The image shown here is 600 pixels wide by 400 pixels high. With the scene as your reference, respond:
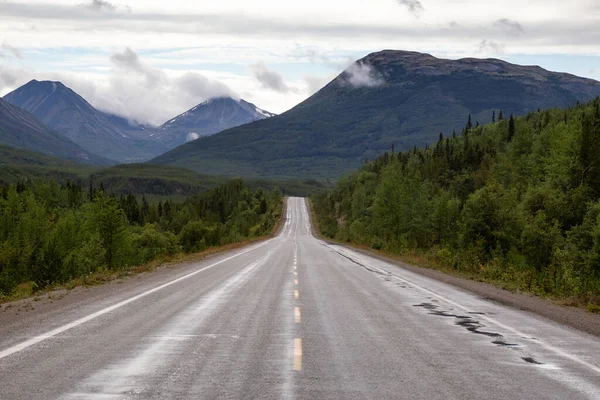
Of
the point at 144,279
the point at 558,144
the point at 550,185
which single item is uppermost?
the point at 558,144

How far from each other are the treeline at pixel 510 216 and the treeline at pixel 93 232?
62.6ft

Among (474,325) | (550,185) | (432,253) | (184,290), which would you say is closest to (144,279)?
(184,290)

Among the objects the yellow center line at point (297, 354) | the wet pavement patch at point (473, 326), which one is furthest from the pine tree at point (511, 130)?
the yellow center line at point (297, 354)

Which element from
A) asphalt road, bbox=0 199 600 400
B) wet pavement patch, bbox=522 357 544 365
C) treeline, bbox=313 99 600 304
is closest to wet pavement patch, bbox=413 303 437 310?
asphalt road, bbox=0 199 600 400

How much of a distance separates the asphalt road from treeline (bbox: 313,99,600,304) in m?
8.05

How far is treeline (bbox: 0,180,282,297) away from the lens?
134 feet

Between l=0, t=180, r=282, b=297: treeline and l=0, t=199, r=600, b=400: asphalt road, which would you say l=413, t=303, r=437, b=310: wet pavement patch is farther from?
l=0, t=180, r=282, b=297: treeline

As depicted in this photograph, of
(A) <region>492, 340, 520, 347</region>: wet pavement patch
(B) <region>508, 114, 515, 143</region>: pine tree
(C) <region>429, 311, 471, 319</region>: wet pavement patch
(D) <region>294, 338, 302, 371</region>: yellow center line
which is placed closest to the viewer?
(D) <region>294, 338, 302, 371</region>: yellow center line

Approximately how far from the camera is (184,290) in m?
19.8

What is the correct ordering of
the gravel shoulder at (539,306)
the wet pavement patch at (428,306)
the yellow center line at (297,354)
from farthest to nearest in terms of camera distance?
the wet pavement patch at (428,306)
the gravel shoulder at (539,306)
the yellow center line at (297,354)

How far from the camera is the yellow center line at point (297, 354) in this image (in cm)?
896

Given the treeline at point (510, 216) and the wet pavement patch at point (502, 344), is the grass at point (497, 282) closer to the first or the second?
the treeline at point (510, 216)

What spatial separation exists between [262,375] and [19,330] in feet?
19.4

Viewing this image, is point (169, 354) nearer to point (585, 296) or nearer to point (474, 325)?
point (474, 325)
